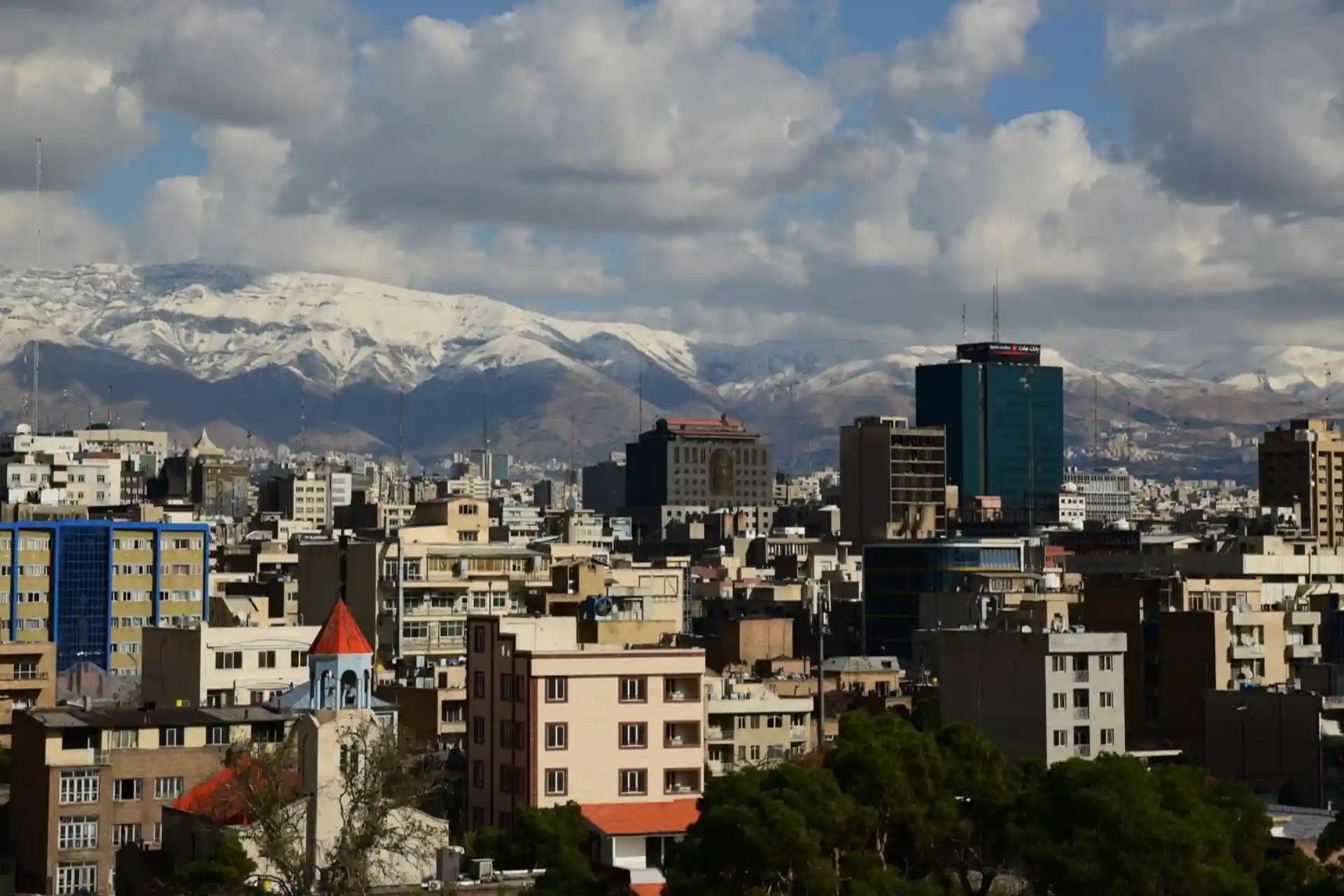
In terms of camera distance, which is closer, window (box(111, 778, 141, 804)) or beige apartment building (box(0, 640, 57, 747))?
window (box(111, 778, 141, 804))

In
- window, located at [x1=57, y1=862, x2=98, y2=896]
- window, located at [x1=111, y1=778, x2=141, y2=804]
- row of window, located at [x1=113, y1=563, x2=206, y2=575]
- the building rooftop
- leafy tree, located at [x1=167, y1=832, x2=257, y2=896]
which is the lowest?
window, located at [x1=57, y1=862, x2=98, y2=896]

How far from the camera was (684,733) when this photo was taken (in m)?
86.2

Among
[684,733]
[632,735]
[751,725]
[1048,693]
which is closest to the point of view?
[632,735]

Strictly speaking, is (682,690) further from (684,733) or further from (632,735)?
(632,735)

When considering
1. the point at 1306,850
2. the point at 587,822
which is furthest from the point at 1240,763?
the point at 587,822

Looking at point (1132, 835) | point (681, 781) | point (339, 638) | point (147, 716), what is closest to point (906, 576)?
point (681, 781)

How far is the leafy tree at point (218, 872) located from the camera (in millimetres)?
65000

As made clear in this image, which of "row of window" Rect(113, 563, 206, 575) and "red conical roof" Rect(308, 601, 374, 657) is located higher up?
"row of window" Rect(113, 563, 206, 575)

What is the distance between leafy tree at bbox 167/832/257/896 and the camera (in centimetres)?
6500

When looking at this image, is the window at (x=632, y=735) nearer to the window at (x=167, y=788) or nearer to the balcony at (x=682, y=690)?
the balcony at (x=682, y=690)

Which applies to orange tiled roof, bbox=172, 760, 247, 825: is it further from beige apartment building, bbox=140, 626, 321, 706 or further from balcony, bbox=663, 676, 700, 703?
beige apartment building, bbox=140, 626, 321, 706

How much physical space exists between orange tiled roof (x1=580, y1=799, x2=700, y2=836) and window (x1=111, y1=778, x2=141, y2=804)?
13.8m

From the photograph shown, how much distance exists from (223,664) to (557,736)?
90.7 feet

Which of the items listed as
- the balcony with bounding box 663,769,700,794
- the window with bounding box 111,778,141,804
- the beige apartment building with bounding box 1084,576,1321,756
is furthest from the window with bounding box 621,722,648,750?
the beige apartment building with bounding box 1084,576,1321,756
